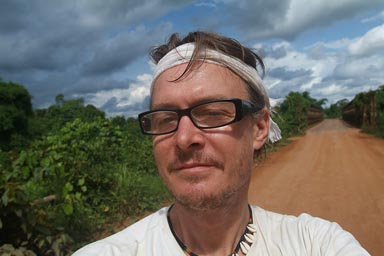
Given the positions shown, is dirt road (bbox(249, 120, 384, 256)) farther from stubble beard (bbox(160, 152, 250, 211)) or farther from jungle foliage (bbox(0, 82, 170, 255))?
stubble beard (bbox(160, 152, 250, 211))

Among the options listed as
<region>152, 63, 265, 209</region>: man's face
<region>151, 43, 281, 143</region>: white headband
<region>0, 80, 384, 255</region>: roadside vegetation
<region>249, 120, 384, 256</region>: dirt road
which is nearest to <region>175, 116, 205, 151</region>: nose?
<region>152, 63, 265, 209</region>: man's face

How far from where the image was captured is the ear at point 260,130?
170cm

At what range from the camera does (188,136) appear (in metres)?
1.42

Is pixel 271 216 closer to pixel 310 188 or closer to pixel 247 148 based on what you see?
pixel 247 148

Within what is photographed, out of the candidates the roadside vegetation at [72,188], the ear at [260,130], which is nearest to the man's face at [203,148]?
the ear at [260,130]

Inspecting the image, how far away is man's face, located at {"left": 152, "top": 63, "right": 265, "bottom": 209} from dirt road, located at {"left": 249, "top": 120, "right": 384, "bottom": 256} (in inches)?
136

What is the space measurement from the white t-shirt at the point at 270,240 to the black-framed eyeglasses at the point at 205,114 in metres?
0.42

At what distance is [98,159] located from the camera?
6340 millimetres

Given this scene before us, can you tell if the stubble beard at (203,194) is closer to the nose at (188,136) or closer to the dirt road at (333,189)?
the nose at (188,136)

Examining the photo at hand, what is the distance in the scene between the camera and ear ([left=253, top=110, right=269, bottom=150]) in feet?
5.57

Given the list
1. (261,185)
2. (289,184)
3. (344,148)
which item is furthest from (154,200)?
(344,148)

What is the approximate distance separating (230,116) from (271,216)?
524mm

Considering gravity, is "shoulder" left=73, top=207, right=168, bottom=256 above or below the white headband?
below

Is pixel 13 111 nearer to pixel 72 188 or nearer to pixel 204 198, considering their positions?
pixel 72 188
